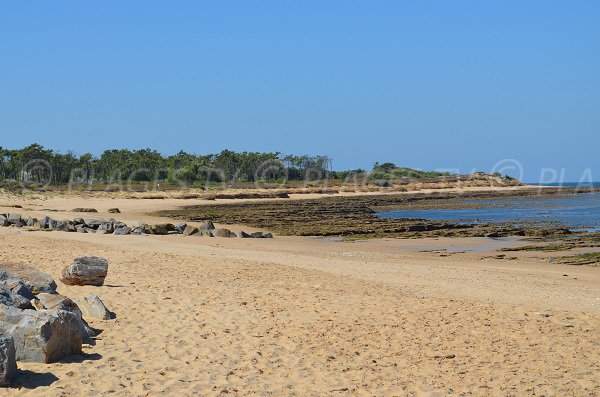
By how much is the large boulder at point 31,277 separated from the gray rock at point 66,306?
0.90m

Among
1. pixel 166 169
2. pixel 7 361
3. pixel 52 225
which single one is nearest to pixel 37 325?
pixel 7 361

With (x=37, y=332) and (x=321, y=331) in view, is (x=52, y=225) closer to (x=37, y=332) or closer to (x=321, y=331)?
(x=321, y=331)

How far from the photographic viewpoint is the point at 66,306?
9.71 metres

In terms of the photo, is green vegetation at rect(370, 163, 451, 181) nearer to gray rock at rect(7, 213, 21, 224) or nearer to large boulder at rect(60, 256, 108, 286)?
gray rock at rect(7, 213, 21, 224)

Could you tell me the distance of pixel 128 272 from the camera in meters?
15.3

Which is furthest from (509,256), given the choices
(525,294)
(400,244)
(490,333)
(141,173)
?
(141,173)

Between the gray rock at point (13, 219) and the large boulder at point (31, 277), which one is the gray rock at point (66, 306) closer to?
the large boulder at point (31, 277)

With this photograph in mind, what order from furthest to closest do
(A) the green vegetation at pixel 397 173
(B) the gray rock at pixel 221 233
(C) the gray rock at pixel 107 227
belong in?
(A) the green vegetation at pixel 397 173, (B) the gray rock at pixel 221 233, (C) the gray rock at pixel 107 227

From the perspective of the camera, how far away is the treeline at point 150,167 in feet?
310

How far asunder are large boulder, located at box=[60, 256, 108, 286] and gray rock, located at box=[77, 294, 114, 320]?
222 cm

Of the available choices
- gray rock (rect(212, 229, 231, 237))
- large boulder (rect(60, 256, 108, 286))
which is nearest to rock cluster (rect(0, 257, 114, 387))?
large boulder (rect(60, 256, 108, 286))

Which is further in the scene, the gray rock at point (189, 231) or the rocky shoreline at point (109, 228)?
the gray rock at point (189, 231)

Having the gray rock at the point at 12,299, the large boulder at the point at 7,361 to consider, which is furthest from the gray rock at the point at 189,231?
the large boulder at the point at 7,361

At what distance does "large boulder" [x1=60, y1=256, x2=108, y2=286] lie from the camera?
42.3 feet
